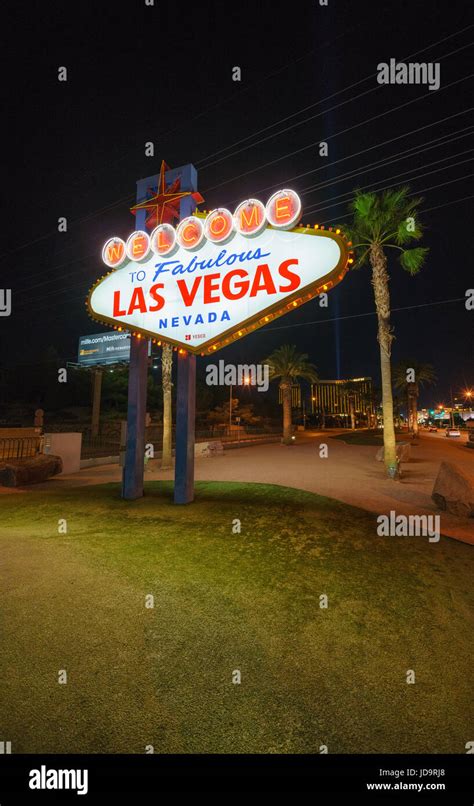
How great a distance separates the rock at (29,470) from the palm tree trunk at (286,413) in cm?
2448

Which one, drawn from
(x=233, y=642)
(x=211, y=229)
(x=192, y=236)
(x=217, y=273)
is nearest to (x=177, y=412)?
(x=217, y=273)

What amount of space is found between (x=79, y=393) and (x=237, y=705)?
63.1 m

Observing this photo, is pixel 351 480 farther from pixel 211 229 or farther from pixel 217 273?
pixel 211 229

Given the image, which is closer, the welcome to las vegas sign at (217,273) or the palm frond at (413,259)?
the welcome to las vegas sign at (217,273)

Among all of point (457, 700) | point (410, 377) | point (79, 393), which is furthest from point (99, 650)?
point (79, 393)

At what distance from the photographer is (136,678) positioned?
121 inches

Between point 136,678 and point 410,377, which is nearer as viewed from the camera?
point 136,678

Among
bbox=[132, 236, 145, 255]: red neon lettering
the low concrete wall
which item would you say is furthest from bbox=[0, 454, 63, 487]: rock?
bbox=[132, 236, 145, 255]: red neon lettering

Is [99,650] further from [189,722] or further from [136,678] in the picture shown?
[189,722]

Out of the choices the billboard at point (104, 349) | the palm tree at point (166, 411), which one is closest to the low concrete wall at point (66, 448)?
the palm tree at point (166, 411)

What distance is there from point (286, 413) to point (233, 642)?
34.4 meters

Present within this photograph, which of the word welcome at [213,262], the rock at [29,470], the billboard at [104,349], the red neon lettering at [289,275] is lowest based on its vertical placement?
the rock at [29,470]

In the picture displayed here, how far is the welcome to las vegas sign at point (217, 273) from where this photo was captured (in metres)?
8.48

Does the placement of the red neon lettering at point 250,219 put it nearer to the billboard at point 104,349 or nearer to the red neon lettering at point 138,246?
the red neon lettering at point 138,246
